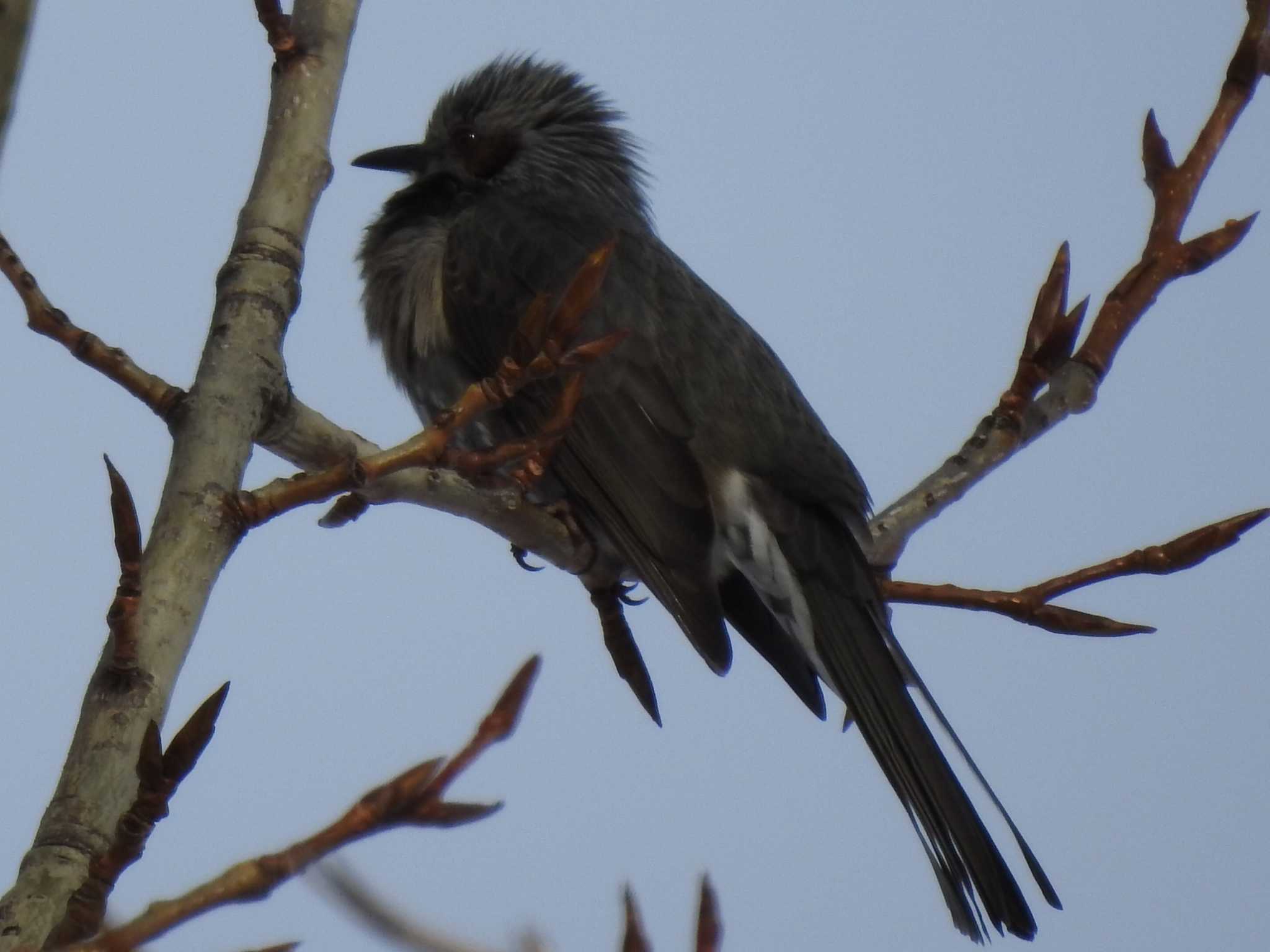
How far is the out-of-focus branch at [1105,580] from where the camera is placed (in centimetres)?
301

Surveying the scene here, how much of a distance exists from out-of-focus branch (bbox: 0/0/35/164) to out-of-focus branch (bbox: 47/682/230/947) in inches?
25.3

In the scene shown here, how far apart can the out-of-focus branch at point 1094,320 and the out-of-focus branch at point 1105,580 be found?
61 centimetres

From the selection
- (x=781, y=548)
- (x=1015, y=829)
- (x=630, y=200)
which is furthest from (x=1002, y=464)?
(x=630, y=200)

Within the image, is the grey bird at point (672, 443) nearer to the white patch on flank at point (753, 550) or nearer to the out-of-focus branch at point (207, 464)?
the white patch on flank at point (753, 550)

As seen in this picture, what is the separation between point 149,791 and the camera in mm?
1775

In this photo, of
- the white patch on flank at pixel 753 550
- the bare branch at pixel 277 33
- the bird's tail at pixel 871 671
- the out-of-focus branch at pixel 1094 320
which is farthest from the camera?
the white patch on flank at pixel 753 550

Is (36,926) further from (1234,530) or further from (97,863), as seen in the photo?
(1234,530)

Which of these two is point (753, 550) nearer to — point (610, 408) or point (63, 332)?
point (610, 408)

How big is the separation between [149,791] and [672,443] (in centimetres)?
257

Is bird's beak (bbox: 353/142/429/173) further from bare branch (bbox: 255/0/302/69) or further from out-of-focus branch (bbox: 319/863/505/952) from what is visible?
out-of-focus branch (bbox: 319/863/505/952)

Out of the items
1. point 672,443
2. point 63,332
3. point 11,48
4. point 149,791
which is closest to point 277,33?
point 63,332

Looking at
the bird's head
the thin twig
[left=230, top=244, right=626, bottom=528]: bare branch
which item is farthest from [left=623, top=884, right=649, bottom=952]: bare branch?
the bird's head

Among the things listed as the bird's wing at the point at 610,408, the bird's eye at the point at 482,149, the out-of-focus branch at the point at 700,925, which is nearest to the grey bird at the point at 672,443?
the bird's wing at the point at 610,408

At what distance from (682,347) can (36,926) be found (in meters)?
3.02
